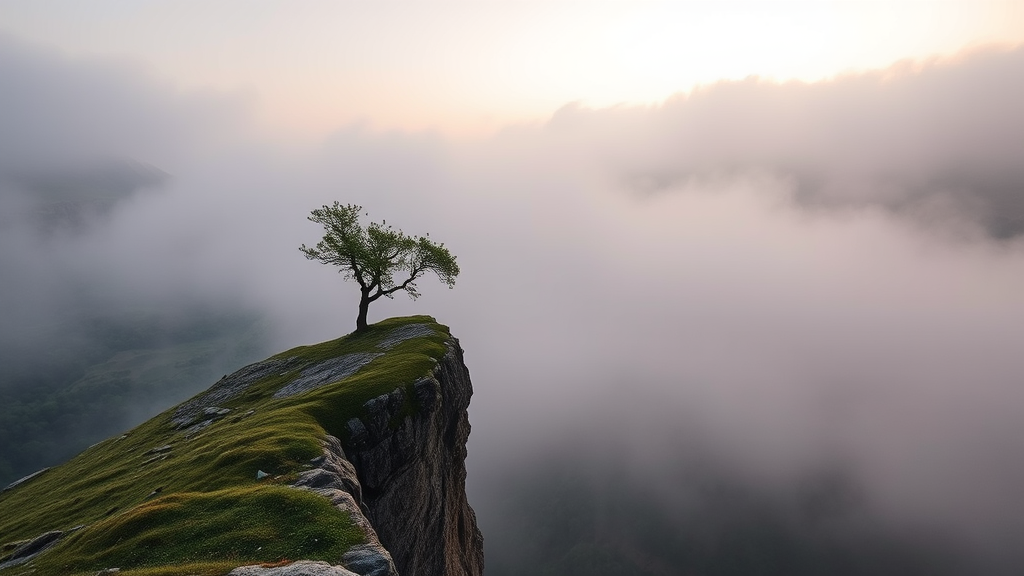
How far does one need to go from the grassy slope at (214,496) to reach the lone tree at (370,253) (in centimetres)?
1360

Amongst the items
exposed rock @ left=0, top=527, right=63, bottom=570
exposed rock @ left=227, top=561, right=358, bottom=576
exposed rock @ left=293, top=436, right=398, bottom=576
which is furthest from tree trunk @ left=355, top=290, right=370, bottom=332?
exposed rock @ left=227, top=561, right=358, bottom=576

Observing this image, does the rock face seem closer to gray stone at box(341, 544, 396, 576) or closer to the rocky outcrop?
the rocky outcrop

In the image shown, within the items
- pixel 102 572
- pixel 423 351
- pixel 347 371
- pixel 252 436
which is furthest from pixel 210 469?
pixel 423 351

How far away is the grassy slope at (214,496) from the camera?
25.6m

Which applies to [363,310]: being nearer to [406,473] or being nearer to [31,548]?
[406,473]

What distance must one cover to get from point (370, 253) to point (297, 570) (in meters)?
60.5

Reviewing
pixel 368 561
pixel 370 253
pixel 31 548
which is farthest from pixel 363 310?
pixel 368 561

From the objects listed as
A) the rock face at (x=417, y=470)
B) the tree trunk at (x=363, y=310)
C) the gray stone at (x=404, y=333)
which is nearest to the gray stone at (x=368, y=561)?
the rock face at (x=417, y=470)

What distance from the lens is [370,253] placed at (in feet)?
255

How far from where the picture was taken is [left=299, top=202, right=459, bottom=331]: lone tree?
76125mm

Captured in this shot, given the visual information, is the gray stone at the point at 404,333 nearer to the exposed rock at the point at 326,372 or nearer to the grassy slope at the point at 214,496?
the grassy slope at the point at 214,496

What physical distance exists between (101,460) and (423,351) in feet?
150

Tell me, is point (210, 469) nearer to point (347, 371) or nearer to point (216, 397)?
point (347, 371)

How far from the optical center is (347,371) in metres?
62.9
